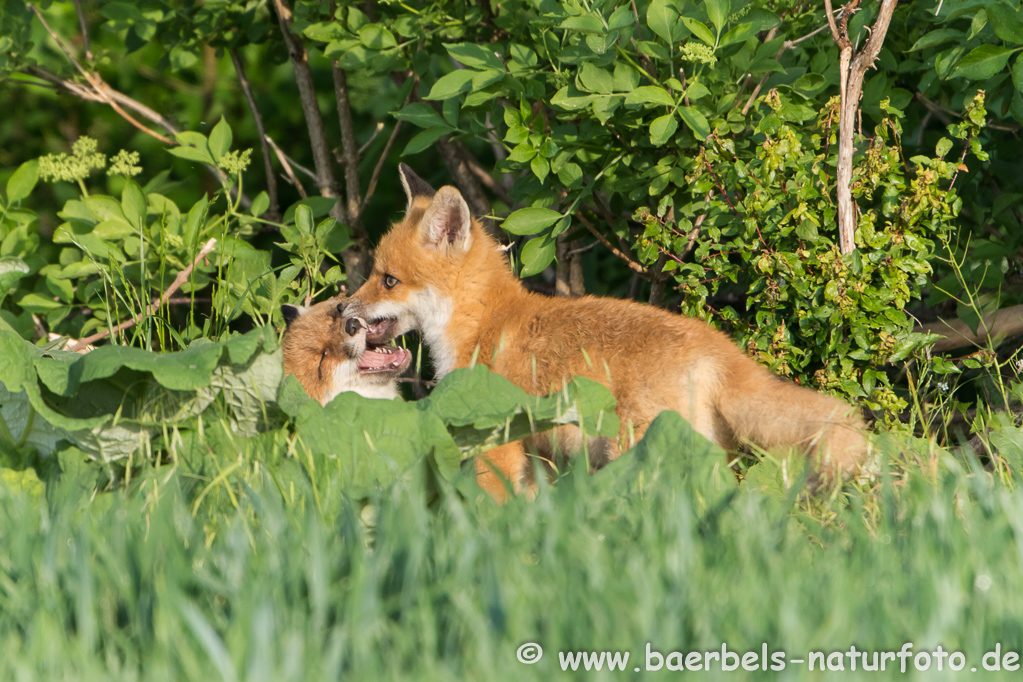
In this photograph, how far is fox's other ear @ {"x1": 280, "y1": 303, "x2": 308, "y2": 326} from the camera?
436 cm

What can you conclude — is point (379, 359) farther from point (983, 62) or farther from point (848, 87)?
point (983, 62)

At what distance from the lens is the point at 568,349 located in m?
3.48

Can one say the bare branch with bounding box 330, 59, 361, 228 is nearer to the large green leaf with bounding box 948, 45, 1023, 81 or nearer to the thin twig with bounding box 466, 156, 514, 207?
the thin twig with bounding box 466, 156, 514, 207

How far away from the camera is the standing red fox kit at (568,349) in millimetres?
3039

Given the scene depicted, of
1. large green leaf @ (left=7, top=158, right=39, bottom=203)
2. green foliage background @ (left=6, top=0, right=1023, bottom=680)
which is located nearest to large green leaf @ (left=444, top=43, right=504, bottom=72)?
green foliage background @ (left=6, top=0, right=1023, bottom=680)

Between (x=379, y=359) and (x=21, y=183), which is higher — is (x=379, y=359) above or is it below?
below

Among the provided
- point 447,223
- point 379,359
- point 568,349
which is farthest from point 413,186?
point 568,349

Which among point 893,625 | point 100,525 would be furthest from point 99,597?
point 893,625

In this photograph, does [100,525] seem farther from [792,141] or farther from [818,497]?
[792,141]

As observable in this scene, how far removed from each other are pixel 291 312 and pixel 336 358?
1.25ft

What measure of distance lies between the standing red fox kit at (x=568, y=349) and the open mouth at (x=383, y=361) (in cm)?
8

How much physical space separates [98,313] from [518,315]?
2.30 m

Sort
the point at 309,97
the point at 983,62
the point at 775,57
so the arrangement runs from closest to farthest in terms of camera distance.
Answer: the point at 983,62
the point at 775,57
the point at 309,97

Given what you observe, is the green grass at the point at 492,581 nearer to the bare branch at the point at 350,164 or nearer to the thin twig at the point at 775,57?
the thin twig at the point at 775,57
